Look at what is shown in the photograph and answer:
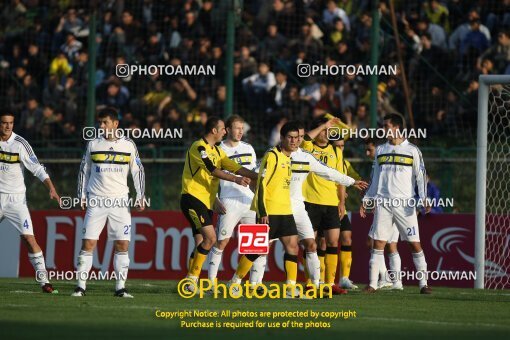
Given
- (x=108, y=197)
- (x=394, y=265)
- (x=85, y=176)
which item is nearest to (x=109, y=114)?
(x=85, y=176)

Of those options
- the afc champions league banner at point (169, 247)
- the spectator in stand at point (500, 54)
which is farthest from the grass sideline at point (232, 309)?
the spectator in stand at point (500, 54)

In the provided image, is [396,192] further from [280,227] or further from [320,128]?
[280,227]

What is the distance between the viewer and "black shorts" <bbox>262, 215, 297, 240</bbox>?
13633mm

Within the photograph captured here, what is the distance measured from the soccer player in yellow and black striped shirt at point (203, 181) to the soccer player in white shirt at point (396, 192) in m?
2.32

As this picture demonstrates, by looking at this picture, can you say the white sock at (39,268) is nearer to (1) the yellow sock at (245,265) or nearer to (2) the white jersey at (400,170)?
(1) the yellow sock at (245,265)

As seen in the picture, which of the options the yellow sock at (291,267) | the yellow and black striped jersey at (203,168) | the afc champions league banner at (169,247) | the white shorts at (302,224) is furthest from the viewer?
the afc champions league banner at (169,247)

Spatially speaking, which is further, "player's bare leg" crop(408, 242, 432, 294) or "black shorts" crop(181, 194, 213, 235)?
"player's bare leg" crop(408, 242, 432, 294)

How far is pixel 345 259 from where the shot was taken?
54.7 feet

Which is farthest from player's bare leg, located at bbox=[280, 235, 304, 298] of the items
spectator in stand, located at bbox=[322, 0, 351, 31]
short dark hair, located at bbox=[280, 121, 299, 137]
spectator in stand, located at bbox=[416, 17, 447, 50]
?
spectator in stand, located at bbox=[322, 0, 351, 31]

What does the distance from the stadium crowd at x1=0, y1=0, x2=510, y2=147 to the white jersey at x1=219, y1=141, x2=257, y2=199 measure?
4618 mm

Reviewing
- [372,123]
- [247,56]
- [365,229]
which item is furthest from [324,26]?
[365,229]

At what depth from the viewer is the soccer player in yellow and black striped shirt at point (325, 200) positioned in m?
15.9

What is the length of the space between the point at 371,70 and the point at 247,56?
2813mm

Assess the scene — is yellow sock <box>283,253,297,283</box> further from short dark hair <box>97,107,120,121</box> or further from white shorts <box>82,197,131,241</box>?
short dark hair <box>97,107,120,121</box>
